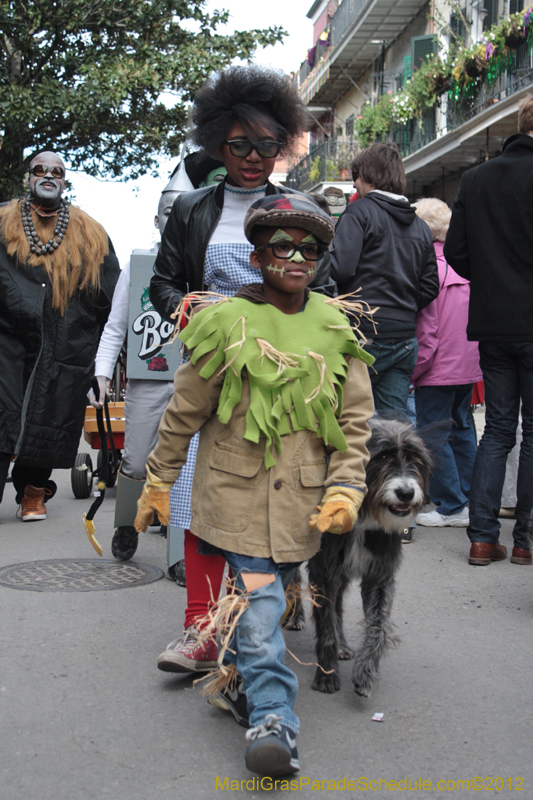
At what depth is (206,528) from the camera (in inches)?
119

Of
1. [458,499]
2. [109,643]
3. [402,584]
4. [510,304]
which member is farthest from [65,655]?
[458,499]

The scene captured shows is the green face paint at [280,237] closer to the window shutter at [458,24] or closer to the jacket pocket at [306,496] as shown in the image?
the jacket pocket at [306,496]

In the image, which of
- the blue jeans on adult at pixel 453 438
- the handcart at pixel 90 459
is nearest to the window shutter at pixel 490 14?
the handcart at pixel 90 459

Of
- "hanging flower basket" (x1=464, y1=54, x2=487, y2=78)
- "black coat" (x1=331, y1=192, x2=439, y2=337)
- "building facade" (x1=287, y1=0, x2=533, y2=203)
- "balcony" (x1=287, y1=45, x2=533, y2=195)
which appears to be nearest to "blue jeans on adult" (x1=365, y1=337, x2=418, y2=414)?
"black coat" (x1=331, y1=192, x2=439, y2=337)

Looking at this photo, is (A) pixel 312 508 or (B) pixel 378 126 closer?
(A) pixel 312 508

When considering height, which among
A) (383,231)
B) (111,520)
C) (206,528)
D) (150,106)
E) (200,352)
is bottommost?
(111,520)

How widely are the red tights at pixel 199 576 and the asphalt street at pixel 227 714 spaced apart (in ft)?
1.03

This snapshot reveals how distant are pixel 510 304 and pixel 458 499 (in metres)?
1.92

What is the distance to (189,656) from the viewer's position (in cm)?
343

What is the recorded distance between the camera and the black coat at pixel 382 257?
572 cm

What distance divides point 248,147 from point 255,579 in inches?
69.9

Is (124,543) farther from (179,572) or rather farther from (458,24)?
(458,24)

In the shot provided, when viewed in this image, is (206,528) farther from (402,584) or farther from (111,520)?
(111,520)

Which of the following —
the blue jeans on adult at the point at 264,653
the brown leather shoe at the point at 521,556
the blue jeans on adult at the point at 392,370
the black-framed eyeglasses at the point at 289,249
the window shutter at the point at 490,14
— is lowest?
the brown leather shoe at the point at 521,556
